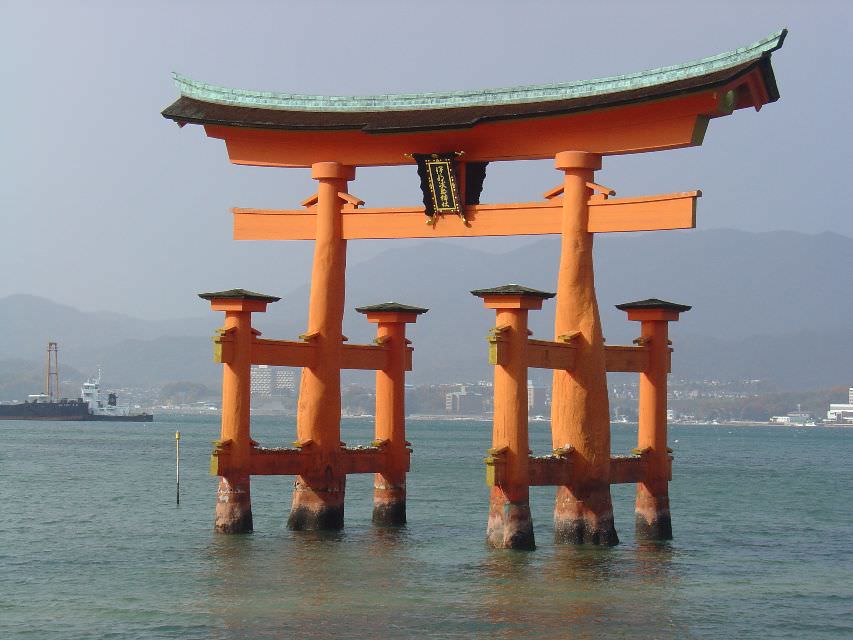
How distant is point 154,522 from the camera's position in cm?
4050

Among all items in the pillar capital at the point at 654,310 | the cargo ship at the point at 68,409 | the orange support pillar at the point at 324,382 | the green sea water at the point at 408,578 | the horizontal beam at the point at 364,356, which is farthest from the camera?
the cargo ship at the point at 68,409

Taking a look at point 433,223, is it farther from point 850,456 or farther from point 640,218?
point 850,456

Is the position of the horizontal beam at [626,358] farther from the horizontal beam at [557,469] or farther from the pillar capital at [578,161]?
the pillar capital at [578,161]

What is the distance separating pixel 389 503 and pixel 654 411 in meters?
6.83

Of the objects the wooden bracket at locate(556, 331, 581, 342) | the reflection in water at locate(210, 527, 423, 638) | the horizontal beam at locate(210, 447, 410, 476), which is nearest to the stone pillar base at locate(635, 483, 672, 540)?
the wooden bracket at locate(556, 331, 581, 342)

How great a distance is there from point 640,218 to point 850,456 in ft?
318

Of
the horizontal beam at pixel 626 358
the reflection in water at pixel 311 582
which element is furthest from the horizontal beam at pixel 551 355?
the reflection in water at pixel 311 582

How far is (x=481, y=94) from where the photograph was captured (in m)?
32.3

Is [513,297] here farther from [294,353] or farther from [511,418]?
[294,353]

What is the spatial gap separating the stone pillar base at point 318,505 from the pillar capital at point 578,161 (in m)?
8.41

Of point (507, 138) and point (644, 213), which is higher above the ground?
point (507, 138)

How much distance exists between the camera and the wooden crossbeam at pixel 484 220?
28.7 metres

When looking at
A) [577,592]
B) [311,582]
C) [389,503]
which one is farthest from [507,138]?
[311,582]

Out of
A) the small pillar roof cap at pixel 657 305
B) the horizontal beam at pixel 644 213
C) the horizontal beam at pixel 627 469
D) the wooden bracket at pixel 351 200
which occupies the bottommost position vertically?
the horizontal beam at pixel 627 469
